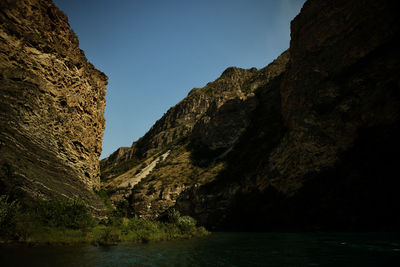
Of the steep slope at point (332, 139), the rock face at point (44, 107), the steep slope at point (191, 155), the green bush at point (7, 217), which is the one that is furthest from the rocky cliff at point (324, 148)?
the green bush at point (7, 217)

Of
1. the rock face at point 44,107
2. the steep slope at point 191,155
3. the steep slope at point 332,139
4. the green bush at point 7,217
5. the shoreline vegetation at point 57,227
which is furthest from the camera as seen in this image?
the steep slope at point 191,155

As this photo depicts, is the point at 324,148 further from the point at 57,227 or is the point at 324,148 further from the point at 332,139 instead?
the point at 57,227

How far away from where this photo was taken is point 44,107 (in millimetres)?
28672

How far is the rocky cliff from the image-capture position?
31375 mm

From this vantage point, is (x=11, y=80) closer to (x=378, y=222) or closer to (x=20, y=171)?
(x=20, y=171)

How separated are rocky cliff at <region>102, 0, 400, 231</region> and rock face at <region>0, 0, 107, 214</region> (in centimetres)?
2980

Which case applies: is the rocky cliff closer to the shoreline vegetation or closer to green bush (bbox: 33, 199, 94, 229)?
the shoreline vegetation

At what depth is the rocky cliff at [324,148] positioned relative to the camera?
31375 mm

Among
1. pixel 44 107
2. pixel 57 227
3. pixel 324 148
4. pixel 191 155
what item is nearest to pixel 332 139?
pixel 324 148

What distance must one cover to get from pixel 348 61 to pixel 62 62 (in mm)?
47637

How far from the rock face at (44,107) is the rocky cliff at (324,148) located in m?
29.8

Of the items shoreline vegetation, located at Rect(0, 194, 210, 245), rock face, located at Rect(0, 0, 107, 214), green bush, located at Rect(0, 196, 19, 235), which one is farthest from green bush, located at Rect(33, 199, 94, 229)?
green bush, located at Rect(0, 196, 19, 235)

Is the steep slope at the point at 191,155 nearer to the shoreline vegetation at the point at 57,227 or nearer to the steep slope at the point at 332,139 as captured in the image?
the steep slope at the point at 332,139

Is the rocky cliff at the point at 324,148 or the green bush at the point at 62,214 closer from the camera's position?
the green bush at the point at 62,214
